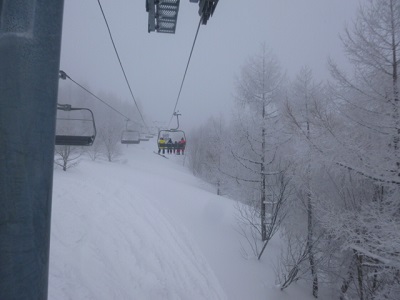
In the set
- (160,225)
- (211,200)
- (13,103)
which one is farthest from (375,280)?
(13,103)

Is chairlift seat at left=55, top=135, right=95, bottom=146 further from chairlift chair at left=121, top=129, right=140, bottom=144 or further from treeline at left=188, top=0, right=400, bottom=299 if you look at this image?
chairlift chair at left=121, top=129, right=140, bottom=144

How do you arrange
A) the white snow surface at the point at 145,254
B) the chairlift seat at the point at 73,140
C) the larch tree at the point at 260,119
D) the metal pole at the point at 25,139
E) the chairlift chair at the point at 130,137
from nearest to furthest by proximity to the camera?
the metal pole at the point at 25,139 < the chairlift seat at the point at 73,140 < the white snow surface at the point at 145,254 < the larch tree at the point at 260,119 < the chairlift chair at the point at 130,137

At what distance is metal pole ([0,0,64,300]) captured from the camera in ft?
2.84

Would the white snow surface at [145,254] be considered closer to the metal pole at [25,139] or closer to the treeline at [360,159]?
the treeline at [360,159]

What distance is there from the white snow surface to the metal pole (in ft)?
10.4

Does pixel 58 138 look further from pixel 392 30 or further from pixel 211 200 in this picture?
pixel 211 200

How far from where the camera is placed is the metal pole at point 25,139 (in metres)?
0.86

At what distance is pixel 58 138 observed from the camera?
3781mm

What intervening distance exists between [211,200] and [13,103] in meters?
12.6

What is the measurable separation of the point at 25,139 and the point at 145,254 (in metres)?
5.19

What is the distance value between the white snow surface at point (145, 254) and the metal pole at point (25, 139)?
10.4ft

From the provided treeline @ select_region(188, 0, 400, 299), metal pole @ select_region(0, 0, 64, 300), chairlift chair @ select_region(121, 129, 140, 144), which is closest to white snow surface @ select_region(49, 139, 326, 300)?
treeline @ select_region(188, 0, 400, 299)

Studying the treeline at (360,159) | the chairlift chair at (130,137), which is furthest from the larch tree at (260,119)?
the chairlift chair at (130,137)

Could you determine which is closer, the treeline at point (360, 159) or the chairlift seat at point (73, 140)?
the chairlift seat at point (73, 140)
